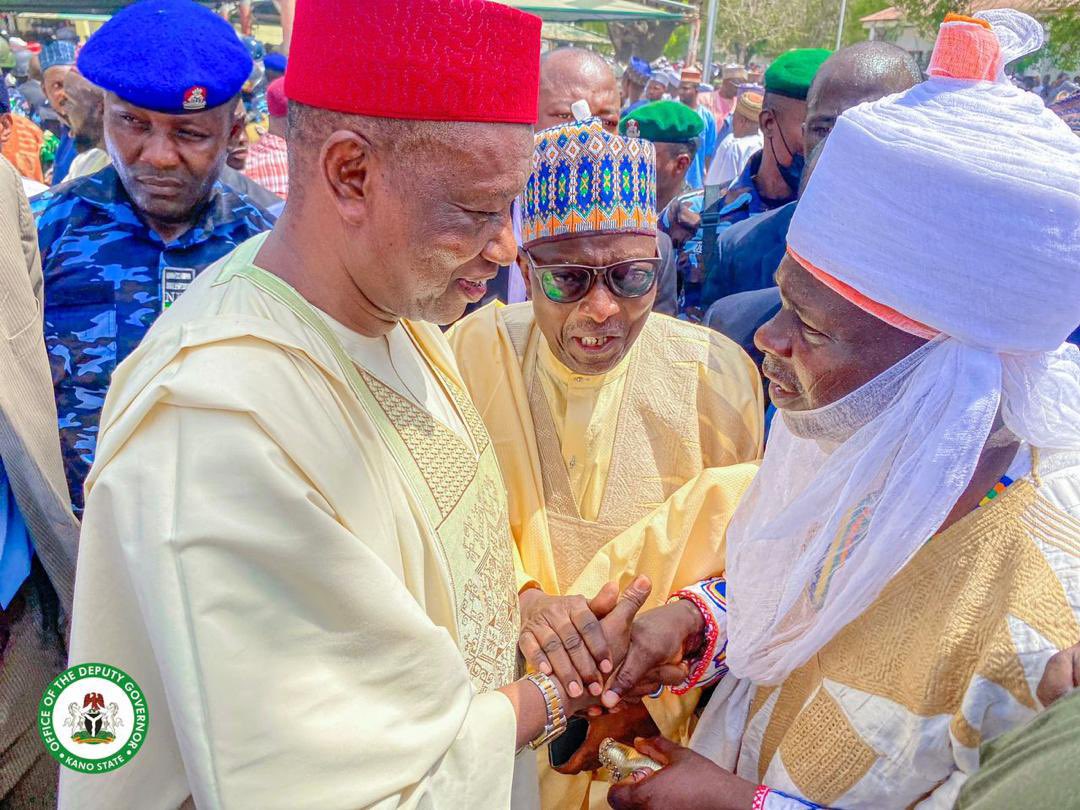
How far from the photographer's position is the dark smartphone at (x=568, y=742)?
7.34 ft

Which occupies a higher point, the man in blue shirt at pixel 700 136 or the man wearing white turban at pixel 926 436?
the man wearing white turban at pixel 926 436

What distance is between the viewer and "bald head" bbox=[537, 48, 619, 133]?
4.52 metres

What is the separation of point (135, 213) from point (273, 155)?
12.1 feet

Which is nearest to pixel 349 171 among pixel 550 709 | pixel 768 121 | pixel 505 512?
pixel 505 512

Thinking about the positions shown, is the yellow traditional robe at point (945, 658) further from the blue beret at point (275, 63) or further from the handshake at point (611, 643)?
the blue beret at point (275, 63)

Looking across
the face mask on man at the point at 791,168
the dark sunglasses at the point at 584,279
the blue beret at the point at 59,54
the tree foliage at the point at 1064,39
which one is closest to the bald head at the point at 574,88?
the face mask on man at the point at 791,168

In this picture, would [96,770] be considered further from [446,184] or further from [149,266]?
[149,266]

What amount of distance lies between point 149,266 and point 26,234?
1.93 feet

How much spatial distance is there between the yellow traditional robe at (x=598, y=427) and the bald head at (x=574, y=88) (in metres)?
2.19

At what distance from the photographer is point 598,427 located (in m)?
2.59

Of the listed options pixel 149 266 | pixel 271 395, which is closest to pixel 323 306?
pixel 271 395

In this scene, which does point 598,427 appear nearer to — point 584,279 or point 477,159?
point 584,279

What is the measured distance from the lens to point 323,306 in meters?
1.69

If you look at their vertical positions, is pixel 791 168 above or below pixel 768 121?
below
